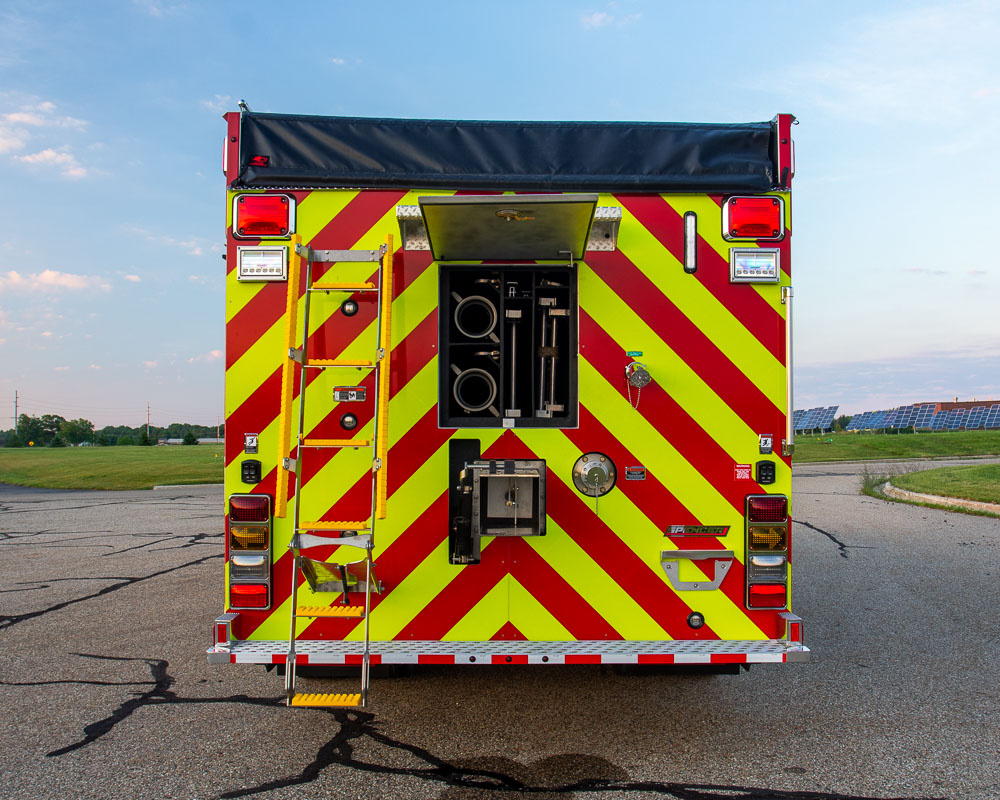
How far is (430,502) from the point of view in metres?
4.04

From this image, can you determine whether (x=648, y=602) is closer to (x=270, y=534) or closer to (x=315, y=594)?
(x=315, y=594)

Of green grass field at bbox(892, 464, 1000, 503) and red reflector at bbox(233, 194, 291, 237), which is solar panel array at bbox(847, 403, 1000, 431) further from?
red reflector at bbox(233, 194, 291, 237)

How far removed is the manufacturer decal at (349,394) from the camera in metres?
4.00

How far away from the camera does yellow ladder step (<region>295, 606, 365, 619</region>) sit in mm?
3795

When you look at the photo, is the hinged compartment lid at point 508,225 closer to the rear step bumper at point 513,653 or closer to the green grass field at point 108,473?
the rear step bumper at point 513,653

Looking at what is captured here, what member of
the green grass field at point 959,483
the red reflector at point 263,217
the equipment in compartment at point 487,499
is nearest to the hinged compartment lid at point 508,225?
the red reflector at point 263,217

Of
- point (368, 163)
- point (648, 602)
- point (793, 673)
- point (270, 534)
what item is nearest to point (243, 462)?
point (270, 534)

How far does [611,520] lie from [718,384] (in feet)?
2.93

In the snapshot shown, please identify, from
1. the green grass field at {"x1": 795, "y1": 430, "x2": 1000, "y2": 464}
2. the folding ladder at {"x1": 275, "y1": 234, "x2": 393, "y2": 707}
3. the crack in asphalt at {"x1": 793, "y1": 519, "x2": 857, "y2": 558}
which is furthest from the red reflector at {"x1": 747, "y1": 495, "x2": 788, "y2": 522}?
the green grass field at {"x1": 795, "y1": 430, "x2": 1000, "y2": 464}

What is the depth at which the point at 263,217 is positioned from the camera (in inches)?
160

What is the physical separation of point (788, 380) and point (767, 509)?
0.66m

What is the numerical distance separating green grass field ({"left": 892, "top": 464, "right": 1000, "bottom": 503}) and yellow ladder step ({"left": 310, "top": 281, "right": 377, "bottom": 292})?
14670 millimetres

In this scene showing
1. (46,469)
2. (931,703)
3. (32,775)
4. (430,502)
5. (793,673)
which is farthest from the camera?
(46,469)

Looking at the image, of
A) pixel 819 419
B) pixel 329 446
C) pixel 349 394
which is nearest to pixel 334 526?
pixel 329 446
